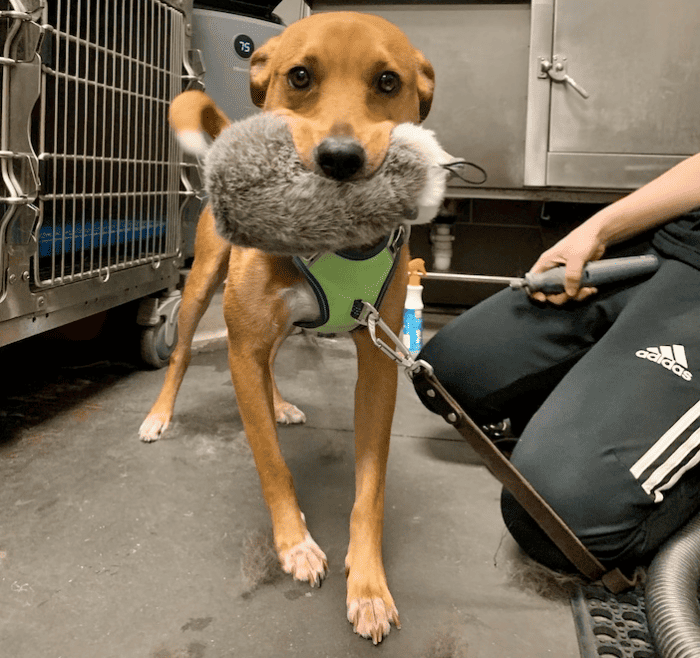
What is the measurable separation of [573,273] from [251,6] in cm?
192

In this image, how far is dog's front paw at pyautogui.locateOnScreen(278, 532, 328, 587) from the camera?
968mm

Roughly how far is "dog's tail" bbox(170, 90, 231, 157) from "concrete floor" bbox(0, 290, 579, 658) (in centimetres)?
67

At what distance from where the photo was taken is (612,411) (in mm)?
1011

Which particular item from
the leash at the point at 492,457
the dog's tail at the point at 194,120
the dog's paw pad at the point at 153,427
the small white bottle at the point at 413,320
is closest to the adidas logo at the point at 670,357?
the leash at the point at 492,457

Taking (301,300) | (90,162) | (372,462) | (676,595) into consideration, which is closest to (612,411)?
(676,595)

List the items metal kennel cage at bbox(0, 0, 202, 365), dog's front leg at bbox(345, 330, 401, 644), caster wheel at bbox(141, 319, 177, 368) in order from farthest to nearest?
1. caster wheel at bbox(141, 319, 177, 368)
2. metal kennel cage at bbox(0, 0, 202, 365)
3. dog's front leg at bbox(345, 330, 401, 644)

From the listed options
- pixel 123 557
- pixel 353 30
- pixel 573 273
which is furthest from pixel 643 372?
pixel 123 557

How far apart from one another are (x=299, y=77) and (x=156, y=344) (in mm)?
1313

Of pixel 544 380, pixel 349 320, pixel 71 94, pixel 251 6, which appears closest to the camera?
pixel 349 320

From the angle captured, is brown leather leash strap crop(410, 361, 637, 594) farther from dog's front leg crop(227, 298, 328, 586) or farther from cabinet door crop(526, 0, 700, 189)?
cabinet door crop(526, 0, 700, 189)

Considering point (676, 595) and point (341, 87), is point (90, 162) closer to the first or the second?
point (341, 87)

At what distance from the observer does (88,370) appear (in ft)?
6.53

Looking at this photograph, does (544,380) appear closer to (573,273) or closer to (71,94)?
(573,273)

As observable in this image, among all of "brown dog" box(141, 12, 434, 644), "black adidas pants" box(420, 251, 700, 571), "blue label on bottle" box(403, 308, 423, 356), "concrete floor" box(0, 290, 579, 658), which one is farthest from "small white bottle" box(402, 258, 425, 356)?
"brown dog" box(141, 12, 434, 644)
